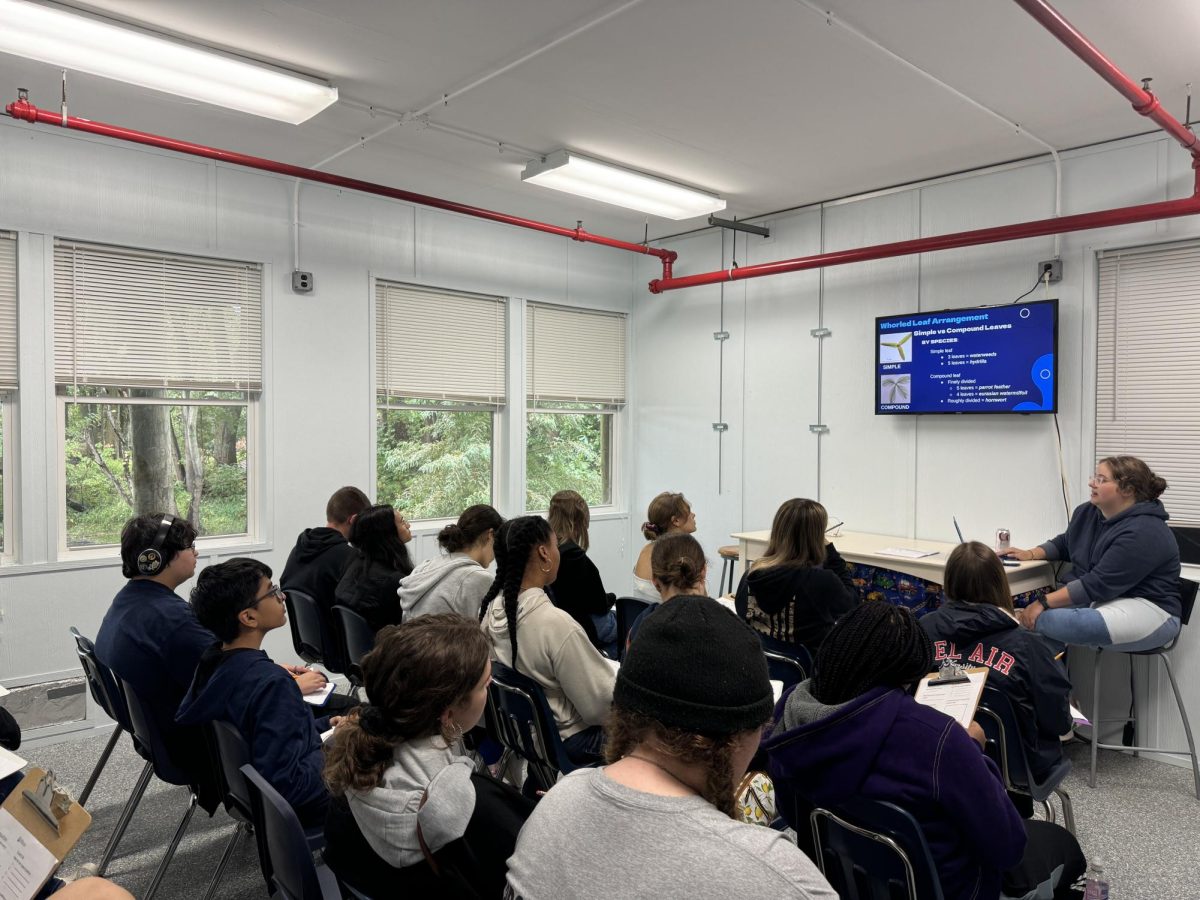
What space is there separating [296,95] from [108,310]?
5.60 feet

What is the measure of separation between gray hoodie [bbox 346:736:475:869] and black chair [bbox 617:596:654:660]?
1.94 meters

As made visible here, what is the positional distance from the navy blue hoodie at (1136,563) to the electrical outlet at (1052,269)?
1288 millimetres

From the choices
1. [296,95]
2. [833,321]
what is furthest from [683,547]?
[833,321]

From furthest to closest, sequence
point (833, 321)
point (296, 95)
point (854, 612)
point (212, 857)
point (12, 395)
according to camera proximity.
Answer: point (833, 321) < point (12, 395) < point (296, 95) < point (212, 857) < point (854, 612)

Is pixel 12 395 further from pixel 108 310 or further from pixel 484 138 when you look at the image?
pixel 484 138

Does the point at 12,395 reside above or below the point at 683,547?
above

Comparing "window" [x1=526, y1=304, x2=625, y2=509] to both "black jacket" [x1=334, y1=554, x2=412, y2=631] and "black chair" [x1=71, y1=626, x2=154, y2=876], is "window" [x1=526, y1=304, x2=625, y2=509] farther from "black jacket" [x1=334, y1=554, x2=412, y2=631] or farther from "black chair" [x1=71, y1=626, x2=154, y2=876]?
"black chair" [x1=71, y1=626, x2=154, y2=876]

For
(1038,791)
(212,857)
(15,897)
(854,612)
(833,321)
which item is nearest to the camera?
(15,897)

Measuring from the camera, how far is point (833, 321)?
206 inches

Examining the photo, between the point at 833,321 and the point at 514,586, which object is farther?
the point at 833,321

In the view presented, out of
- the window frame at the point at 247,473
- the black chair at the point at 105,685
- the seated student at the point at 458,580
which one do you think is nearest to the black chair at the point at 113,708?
the black chair at the point at 105,685

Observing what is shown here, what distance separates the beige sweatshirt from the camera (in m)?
2.31

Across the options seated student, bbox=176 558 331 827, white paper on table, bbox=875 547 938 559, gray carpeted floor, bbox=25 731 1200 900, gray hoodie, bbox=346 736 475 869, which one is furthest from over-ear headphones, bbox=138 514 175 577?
white paper on table, bbox=875 547 938 559

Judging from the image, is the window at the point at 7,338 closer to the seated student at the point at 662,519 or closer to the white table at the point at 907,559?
the seated student at the point at 662,519
